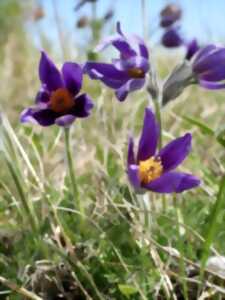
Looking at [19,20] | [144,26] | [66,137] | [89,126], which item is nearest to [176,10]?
[89,126]

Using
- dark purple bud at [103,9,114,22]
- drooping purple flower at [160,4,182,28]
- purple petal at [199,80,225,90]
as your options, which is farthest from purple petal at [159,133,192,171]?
dark purple bud at [103,9,114,22]

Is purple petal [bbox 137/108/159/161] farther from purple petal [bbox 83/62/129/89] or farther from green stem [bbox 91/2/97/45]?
green stem [bbox 91/2/97/45]

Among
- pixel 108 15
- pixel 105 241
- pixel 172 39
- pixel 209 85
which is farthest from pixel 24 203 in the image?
pixel 108 15

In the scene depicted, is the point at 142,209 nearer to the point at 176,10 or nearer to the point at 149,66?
the point at 149,66

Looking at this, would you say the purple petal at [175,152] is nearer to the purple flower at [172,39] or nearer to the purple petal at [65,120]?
the purple petal at [65,120]

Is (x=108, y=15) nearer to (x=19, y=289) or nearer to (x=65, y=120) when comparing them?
(x=65, y=120)
